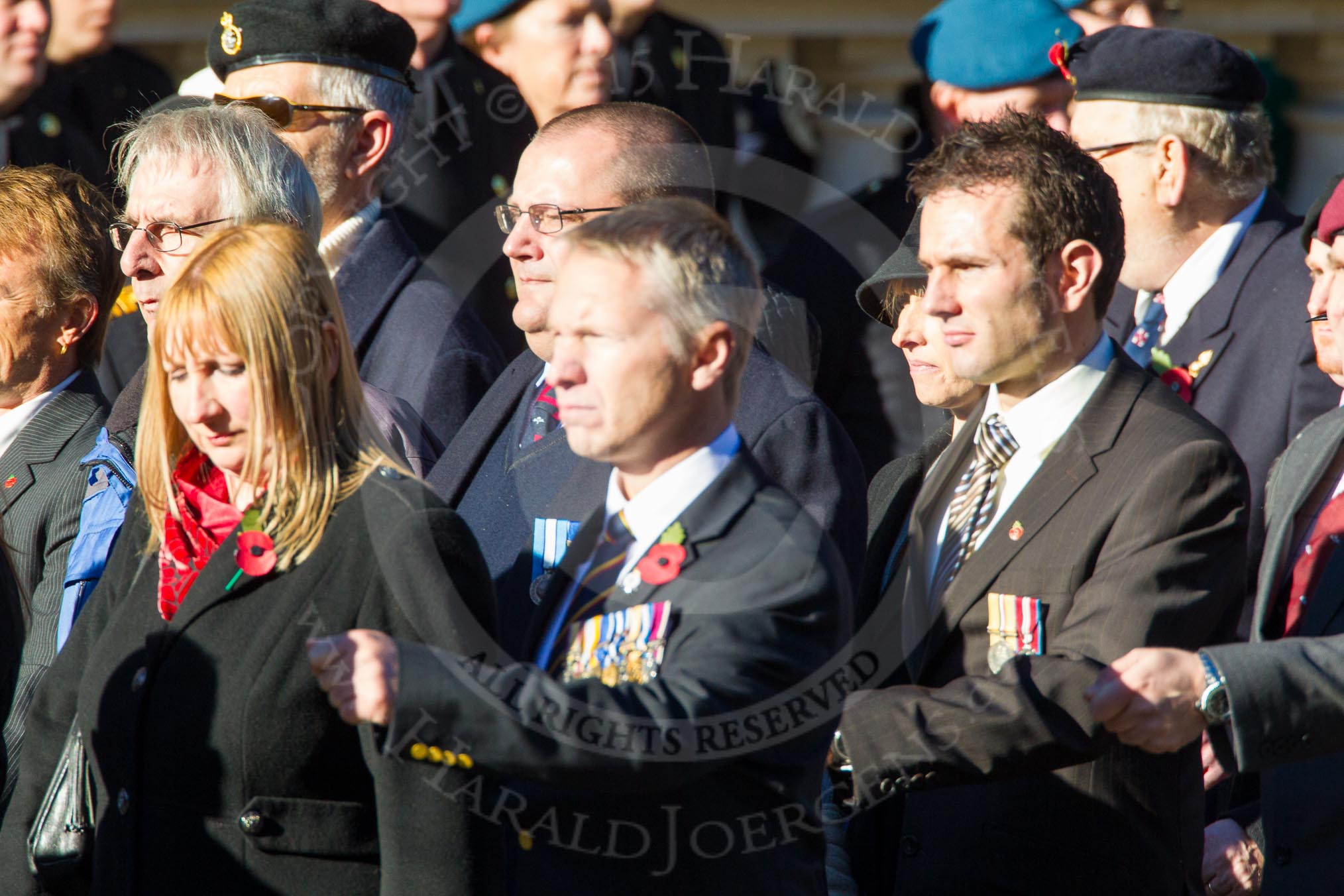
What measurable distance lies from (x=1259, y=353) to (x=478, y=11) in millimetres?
2593

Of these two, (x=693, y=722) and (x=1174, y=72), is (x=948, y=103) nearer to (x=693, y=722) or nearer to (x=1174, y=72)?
(x=1174, y=72)

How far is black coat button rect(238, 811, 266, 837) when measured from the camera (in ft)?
7.22

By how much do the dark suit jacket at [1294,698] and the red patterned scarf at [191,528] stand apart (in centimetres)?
145

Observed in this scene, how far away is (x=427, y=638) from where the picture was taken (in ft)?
7.17

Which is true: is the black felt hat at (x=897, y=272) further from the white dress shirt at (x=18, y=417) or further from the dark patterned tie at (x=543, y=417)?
the white dress shirt at (x=18, y=417)

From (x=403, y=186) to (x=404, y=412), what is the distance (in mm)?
1710

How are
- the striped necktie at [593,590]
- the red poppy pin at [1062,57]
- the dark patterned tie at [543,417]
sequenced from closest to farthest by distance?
the striped necktie at [593,590] → the dark patterned tie at [543,417] → the red poppy pin at [1062,57]

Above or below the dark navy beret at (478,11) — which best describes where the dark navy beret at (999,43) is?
below

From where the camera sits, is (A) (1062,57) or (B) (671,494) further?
(A) (1062,57)

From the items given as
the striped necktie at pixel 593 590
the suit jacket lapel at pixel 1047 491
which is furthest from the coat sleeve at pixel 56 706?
the suit jacket lapel at pixel 1047 491

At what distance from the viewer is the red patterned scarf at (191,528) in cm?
237

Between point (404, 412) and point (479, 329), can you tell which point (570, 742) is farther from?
point (479, 329)

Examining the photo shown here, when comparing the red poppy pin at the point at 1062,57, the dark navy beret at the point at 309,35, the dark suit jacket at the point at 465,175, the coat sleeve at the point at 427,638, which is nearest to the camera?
the coat sleeve at the point at 427,638

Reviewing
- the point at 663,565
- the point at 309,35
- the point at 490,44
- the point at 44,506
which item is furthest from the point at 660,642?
the point at 490,44
